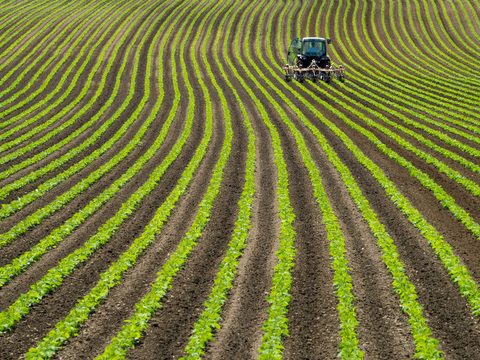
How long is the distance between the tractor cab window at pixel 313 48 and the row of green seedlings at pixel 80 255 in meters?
20.9

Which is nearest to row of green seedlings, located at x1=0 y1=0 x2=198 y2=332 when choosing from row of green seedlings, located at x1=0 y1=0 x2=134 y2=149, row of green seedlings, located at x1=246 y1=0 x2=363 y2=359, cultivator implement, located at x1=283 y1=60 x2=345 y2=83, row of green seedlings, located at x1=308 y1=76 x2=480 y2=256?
row of green seedlings, located at x1=246 y1=0 x2=363 y2=359

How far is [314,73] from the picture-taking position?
34.6 m

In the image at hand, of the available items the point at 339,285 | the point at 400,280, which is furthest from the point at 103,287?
the point at 400,280

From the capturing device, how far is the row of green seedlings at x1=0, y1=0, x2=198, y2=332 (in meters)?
8.85

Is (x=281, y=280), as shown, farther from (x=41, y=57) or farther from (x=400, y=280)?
(x=41, y=57)

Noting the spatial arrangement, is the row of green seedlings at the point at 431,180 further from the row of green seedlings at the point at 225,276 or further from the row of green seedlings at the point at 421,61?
the row of green seedlings at the point at 421,61

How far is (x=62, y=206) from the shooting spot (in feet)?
49.9

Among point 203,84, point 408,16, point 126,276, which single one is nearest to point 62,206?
point 126,276

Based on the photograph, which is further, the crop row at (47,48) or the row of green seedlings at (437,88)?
the crop row at (47,48)

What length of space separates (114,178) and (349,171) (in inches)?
449

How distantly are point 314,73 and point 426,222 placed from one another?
24.6 meters

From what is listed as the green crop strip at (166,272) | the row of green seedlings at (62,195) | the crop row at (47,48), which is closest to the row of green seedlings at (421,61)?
the green crop strip at (166,272)

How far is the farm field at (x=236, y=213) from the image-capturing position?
8367 millimetres

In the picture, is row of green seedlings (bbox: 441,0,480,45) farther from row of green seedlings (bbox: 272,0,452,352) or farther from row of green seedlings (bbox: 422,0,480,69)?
row of green seedlings (bbox: 272,0,452,352)
